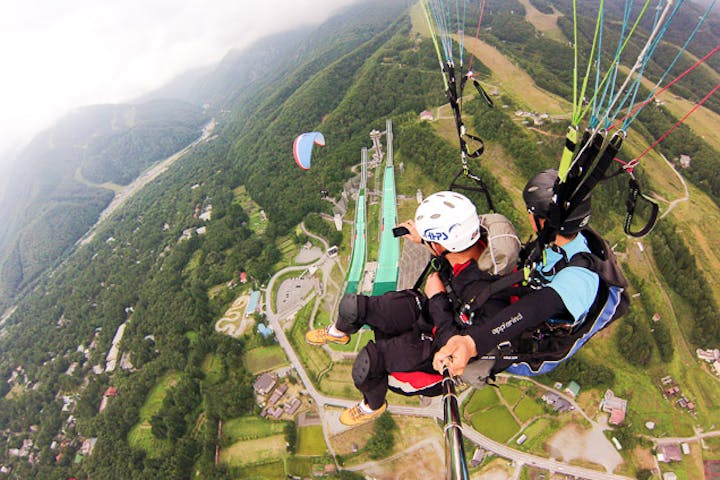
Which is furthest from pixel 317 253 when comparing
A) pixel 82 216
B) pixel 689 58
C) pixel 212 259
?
pixel 82 216

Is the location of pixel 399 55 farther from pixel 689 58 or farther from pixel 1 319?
pixel 1 319

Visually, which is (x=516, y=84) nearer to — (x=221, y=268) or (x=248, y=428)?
(x=221, y=268)

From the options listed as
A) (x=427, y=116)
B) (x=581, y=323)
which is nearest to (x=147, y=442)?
(x=581, y=323)

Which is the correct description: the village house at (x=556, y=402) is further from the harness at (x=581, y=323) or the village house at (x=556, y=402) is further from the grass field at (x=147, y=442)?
the grass field at (x=147, y=442)

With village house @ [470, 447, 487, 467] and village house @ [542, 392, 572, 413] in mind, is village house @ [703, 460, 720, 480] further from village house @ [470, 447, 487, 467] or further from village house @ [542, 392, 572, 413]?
village house @ [470, 447, 487, 467]

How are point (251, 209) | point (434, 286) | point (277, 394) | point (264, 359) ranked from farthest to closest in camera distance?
point (251, 209)
point (264, 359)
point (277, 394)
point (434, 286)

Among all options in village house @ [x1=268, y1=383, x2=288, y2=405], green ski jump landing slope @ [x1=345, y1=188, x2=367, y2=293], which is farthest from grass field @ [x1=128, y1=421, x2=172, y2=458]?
green ski jump landing slope @ [x1=345, y1=188, x2=367, y2=293]

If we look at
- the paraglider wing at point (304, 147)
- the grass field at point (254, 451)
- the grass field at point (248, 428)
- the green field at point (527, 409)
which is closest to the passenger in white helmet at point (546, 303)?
the green field at point (527, 409)
